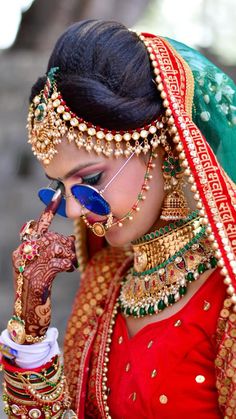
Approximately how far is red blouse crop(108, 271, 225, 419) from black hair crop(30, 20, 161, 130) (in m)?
0.41

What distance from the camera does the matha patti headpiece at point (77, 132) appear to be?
1.69 m

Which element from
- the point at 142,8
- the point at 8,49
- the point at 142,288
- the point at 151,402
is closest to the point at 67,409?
the point at 151,402

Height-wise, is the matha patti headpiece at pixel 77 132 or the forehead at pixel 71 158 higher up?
the matha patti headpiece at pixel 77 132

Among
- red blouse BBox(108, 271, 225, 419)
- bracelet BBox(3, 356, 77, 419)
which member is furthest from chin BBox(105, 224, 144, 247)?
bracelet BBox(3, 356, 77, 419)

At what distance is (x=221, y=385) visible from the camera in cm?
163

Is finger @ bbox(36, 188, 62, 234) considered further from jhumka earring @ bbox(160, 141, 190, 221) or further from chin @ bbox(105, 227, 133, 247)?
jhumka earring @ bbox(160, 141, 190, 221)

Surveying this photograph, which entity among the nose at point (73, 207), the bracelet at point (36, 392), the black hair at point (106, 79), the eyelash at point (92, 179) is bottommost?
the bracelet at point (36, 392)

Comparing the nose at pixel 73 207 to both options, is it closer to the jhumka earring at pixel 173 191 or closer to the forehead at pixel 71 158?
the forehead at pixel 71 158

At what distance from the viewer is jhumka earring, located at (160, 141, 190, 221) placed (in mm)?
1779

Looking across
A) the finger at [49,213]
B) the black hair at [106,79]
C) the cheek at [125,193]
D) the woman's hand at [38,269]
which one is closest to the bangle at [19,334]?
the woman's hand at [38,269]

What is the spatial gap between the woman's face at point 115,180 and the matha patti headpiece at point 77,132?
0.8 inches

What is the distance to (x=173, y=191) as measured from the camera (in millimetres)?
1806

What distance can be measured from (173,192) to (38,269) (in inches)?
14.4

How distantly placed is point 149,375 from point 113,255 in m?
0.53
